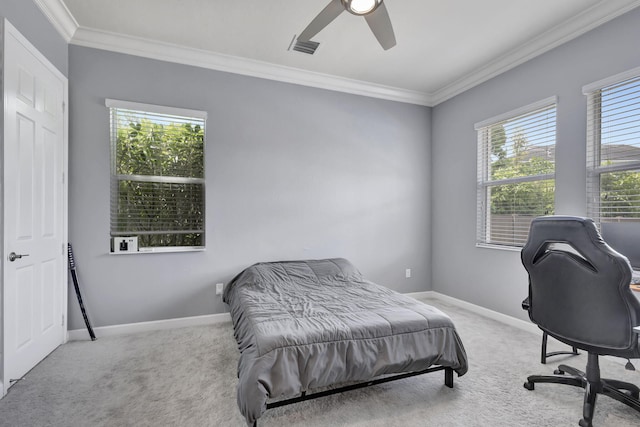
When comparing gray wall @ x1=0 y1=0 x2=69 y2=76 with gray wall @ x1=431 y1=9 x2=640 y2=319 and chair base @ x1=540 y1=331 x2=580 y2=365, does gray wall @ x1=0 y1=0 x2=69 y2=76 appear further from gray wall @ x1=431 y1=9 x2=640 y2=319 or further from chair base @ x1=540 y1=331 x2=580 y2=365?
chair base @ x1=540 y1=331 x2=580 y2=365

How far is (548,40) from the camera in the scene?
2.97m

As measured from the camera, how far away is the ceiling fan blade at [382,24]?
1962 millimetres

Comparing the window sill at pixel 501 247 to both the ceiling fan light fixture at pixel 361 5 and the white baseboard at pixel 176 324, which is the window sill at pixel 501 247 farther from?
the ceiling fan light fixture at pixel 361 5

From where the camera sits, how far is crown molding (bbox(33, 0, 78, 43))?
2482 millimetres

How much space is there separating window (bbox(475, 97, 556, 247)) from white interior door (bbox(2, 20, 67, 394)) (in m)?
4.31

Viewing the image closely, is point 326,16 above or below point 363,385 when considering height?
above

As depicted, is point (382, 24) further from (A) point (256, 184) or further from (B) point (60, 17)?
(B) point (60, 17)

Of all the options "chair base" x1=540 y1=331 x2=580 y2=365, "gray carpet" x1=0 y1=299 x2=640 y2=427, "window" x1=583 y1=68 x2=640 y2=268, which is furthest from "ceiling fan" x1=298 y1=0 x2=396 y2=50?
"chair base" x1=540 y1=331 x2=580 y2=365

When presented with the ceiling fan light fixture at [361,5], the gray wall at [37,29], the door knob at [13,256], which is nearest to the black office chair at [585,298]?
the ceiling fan light fixture at [361,5]

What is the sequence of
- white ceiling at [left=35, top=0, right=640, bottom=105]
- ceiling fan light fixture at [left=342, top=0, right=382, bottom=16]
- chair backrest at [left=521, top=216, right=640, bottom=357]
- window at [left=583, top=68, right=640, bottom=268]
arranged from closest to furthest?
chair backrest at [left=521, top=216, right=640, bottom=357] < ceiling fan light fixture at [left=342, top=0, right=382, bottom=16] < window at [left=583, top=68, right=640, bottom=268] < white ceiling at [left=35, top=0, right=640, bottom=105]

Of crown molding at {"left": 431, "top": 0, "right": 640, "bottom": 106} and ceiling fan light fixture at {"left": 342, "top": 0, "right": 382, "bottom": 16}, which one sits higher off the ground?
crown molding at {"left": 431, "top": 0, "right": 640, "bottom": 106}

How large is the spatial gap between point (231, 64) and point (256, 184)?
135 centimetres

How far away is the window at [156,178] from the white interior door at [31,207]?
437 mm

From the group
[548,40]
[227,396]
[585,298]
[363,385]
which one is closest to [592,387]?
[585,298]
